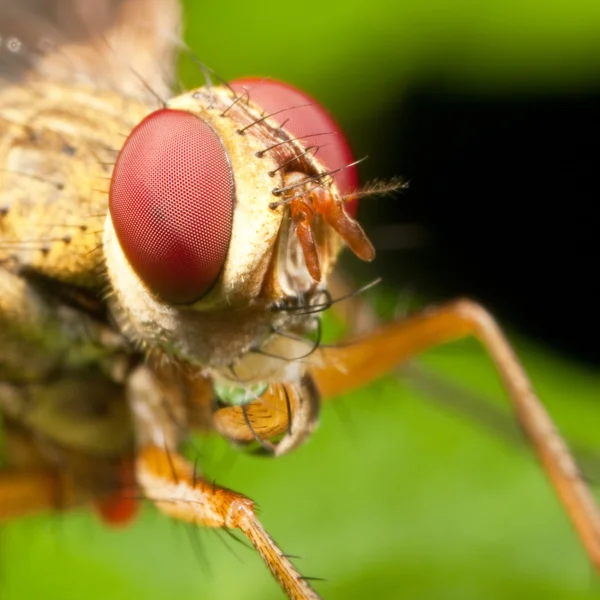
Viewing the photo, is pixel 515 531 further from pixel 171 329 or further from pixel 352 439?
pixel 171 329

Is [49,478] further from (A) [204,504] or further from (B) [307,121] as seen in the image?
(B) [307,121]

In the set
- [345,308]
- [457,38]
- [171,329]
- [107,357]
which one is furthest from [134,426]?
[457,38]

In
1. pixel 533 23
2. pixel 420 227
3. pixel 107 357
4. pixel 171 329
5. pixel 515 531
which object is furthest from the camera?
pixel 420 227

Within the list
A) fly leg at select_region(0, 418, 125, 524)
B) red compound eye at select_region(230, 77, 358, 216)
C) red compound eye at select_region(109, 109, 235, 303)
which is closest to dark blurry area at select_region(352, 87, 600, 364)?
fly leg at select_region(0, 418, 125, 524)

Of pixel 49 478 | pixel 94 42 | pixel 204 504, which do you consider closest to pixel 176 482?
pixel 204 504

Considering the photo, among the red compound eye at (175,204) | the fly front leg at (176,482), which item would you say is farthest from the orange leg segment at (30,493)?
the red compound eye at (175,204)

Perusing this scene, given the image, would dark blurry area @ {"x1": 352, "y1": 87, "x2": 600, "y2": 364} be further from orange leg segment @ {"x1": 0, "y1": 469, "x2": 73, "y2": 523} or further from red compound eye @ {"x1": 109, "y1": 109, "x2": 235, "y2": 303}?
red compound eye @ {"x1": 109, "y1": 109, "x2": 235, "y2": 303}
